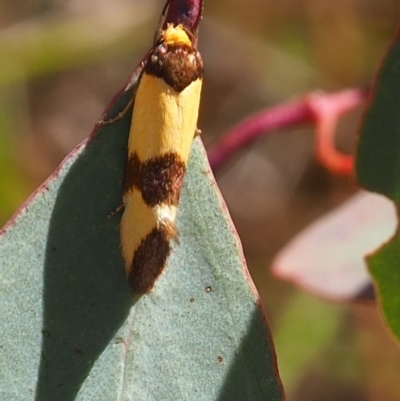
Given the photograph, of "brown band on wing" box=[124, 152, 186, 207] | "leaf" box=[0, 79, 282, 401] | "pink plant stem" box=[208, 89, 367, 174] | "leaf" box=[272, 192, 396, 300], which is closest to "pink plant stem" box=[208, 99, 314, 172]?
"pink plant stem" box=[208, 89, 367, 174]

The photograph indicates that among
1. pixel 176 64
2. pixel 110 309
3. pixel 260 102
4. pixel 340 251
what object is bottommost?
pixel 260 102

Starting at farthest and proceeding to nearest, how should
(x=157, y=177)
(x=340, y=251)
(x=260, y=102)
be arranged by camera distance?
(x=260, y=102) → (x=340, y=251) → (x=157, y=177)

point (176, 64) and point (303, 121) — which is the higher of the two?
point (176, 64)

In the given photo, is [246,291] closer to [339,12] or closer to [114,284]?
[114,284]

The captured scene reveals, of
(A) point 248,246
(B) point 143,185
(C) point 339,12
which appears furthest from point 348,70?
(B) point 143,185

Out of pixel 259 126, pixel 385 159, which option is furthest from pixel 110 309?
pixel 259 126

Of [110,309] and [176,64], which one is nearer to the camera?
[110,309]

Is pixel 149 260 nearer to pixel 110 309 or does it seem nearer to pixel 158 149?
pixel 110 309
